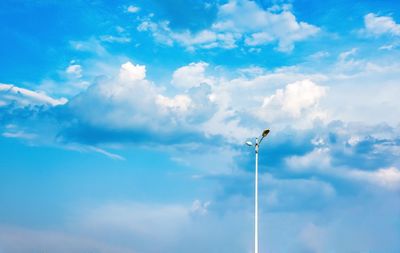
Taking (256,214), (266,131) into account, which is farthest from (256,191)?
(266,131)

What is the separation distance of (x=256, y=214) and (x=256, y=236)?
2.15m

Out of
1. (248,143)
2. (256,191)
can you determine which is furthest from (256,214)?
(248,143)

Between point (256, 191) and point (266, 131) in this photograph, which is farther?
point (256, 191)

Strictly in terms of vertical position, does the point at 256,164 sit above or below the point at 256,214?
above

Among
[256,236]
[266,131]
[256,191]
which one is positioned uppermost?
[266,131]

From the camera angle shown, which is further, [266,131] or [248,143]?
[248,143]

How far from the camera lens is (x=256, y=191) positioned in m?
40.8

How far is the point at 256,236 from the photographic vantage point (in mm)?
38812

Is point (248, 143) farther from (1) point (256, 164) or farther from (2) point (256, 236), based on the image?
(2) point (256, 236)

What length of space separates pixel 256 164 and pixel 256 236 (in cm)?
634

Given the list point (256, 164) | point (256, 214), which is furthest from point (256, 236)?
point (256, 164)

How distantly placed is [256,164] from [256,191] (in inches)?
94.2

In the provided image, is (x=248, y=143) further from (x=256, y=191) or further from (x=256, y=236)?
(x=256, y=236)

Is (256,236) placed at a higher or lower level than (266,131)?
lower
